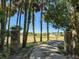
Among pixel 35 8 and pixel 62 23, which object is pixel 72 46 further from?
pixel 35 8

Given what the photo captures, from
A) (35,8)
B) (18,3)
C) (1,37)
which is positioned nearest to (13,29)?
(1,37)

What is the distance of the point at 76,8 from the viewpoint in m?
20.2

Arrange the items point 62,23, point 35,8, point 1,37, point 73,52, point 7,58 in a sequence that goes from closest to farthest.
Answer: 1. point 1,37
2. point 73,52
3. point 7,58
4. point 62,23
5. point 35,8

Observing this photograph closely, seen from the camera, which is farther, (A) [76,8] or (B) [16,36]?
(B) [16,36]

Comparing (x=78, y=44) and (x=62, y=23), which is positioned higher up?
(x=62, y=23)

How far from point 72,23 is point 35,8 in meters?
29.8

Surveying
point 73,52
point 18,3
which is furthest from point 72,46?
point 18,3

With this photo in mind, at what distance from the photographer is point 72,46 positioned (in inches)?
848

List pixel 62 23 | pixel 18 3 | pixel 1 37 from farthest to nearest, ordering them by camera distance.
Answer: pixel 18 3 → pixel 62 23 → pixel 1 37

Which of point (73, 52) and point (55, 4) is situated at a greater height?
point (55, 4)

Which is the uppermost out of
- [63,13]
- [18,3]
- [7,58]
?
[18,3]

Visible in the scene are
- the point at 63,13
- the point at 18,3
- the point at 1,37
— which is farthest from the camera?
the point at 18,3

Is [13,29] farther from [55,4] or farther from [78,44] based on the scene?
[78,44]

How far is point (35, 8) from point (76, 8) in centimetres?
3044
